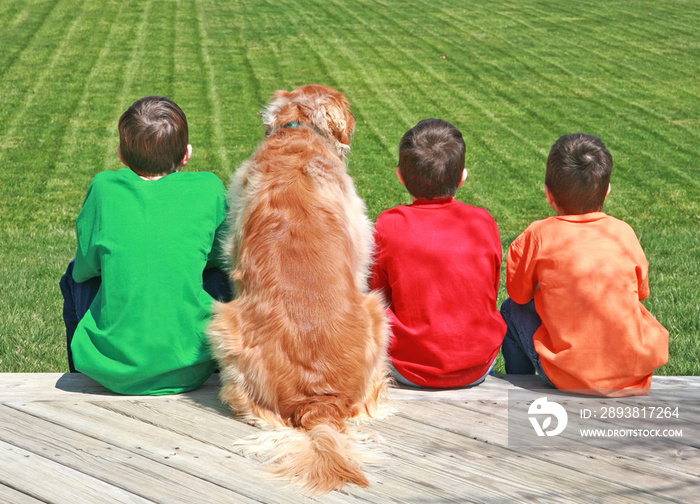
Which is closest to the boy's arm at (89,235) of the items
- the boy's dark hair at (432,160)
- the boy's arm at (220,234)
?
the boy's arm at (220,234)

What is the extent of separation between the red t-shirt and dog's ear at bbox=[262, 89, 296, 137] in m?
0.74

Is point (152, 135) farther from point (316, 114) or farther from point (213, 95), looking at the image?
point (213, 95)

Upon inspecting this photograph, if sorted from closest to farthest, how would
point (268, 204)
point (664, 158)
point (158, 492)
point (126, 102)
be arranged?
1. point (158, 492)
2. point (268, 204)
3. point (664, 158)
4. point (126, 102)

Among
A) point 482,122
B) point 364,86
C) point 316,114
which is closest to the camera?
point 316,114

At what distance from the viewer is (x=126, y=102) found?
550 inches

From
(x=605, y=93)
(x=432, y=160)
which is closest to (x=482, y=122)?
(x=605, y=93)

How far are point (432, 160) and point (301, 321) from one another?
3.69 feet

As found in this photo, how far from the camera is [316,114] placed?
3.82 meters

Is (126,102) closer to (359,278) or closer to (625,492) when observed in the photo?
(359,278)

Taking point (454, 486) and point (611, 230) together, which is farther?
point (611, 230)

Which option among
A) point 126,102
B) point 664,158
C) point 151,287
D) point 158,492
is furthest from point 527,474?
point 126,102

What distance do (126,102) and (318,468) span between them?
1247 centimetres

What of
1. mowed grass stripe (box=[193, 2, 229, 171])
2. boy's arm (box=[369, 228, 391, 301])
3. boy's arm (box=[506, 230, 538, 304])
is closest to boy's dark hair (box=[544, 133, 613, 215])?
boy's arm (box=[506, 230, 538, 304])

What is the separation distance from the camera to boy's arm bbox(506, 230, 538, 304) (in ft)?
12.0
